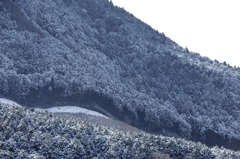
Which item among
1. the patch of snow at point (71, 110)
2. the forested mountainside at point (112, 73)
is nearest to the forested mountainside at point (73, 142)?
the patch of snow at point (71, 110)

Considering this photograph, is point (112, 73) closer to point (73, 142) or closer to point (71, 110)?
point (71, 110)

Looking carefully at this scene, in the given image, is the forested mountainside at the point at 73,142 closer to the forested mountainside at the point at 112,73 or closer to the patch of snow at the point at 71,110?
the patch of snow at the point at 71,110

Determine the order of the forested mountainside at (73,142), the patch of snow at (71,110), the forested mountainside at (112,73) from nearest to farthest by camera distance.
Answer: the forested mountainside at (73,142), the patch of snow at (71,110), the forested mountainside at (112,73)

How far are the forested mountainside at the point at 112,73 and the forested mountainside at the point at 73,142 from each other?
29355 mm

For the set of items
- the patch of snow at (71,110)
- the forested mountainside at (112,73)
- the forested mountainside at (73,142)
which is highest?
the forested mountainside at (112,73)

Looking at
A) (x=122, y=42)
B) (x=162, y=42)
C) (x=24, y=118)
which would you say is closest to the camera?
(x=24, y=118)

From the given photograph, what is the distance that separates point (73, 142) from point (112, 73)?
50614 millimetres

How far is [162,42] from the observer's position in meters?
117

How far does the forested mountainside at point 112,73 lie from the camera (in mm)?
81500

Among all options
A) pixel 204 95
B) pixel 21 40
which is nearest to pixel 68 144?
pixel 21 40

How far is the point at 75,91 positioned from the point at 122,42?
30.6m

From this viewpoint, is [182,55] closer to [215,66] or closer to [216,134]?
[215,66]

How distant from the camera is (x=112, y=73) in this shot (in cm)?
9462

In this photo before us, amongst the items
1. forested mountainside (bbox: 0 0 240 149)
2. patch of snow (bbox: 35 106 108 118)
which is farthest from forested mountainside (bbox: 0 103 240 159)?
forested mountainside (bbox: 0 0 240 149)
